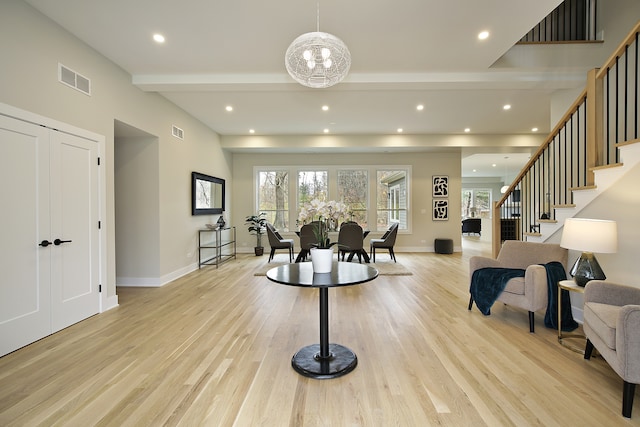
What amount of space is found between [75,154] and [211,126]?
3.83m

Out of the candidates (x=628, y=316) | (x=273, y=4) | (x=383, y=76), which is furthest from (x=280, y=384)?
(x=383, y=76)

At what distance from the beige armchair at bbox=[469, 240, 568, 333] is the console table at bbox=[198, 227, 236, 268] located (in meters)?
4.90

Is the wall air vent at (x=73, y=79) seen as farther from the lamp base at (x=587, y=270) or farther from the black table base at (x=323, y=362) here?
the lamp base at (x=587, y=270)

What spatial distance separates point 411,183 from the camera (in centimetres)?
879

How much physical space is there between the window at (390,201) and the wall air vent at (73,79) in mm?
6951

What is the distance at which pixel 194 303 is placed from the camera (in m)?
4.06

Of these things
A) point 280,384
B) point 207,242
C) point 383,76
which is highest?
point 383,76

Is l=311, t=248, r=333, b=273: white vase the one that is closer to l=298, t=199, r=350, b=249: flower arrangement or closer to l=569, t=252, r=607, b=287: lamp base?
l=298, t=199, r=350, b=249: flower arrangement

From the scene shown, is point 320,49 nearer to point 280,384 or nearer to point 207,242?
point 280,384

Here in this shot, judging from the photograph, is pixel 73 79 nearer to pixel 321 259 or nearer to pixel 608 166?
pixel 321 259

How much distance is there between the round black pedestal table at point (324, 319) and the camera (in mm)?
2201

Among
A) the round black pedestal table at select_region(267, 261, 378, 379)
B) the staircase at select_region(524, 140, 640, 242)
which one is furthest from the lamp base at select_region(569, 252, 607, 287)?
the round black pedestal table at select_region(267, 261, 378, 379)

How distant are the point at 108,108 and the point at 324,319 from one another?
12.5 ft

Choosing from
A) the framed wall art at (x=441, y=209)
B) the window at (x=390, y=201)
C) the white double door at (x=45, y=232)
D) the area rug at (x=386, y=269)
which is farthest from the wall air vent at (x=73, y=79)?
the framed wall art at (x=441, y=209)
